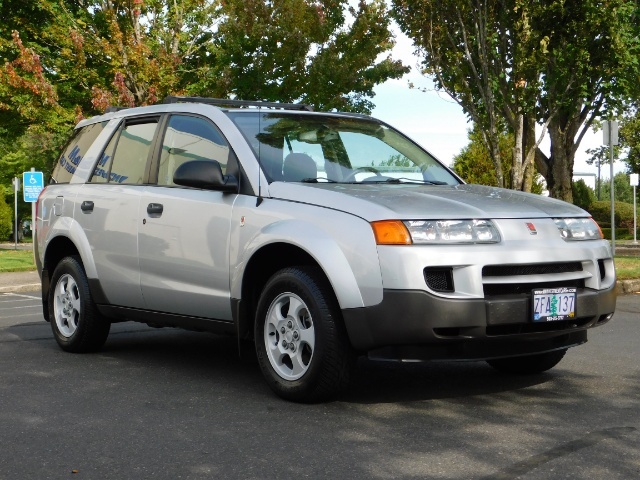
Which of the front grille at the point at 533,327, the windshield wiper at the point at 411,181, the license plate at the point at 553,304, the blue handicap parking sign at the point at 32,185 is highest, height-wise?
the blue handicap parking sign at the point at 32,185

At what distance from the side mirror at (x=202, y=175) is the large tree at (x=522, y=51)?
12939 mm

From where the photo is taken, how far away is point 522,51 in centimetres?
1828

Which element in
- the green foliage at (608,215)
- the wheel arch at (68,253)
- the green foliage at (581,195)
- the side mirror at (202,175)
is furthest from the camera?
the green foliage at (581,195)

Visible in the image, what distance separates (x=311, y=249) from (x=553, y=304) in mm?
1365

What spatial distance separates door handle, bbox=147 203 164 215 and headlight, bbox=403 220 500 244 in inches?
84.2

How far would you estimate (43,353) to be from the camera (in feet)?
26.4

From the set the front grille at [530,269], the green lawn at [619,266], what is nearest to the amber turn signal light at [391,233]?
the front grille at [530,269]

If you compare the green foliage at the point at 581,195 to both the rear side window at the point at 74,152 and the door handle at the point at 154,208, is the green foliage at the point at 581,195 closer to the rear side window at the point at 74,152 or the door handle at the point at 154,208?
the rear side window at the point at 74,152

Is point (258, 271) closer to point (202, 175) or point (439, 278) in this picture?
point (202, 175)

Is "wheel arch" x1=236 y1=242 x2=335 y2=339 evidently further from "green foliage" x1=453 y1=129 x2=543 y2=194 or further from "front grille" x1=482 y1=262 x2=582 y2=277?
"green foliage" x1=453 y1=129 x2=543 y2=194

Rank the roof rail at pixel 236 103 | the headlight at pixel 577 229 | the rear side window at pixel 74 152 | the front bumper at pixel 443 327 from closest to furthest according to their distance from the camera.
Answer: the front bumper at pixel 443 327
the headlight at pixel 577 229
the roof rail at pixel 236 103
the rear side window at pixel 74 152

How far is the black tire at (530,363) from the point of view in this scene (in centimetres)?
669

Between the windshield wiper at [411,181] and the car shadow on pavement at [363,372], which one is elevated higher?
the windshield wiper at [411,181]

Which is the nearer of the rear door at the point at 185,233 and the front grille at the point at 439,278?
the front grille at the point at 439,278
